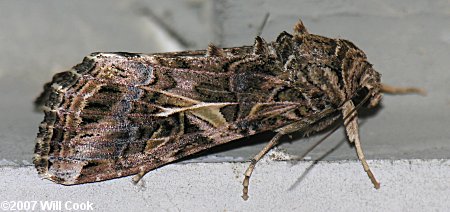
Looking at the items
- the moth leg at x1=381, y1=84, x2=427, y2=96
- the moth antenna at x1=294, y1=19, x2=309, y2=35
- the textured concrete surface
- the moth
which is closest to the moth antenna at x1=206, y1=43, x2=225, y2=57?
the moth

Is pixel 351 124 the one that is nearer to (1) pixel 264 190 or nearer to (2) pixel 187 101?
(1) pixel 264 190

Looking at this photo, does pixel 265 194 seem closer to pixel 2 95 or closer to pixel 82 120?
pixel 82 120

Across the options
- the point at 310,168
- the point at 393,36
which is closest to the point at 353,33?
the point at 393,36

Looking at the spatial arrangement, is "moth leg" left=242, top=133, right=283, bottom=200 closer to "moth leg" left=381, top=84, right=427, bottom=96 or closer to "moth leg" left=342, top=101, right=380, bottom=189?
"moth leg" left=342, top=101, right=380, bottom=189

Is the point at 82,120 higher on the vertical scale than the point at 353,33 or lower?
lower

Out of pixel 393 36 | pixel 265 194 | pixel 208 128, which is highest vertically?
pixel 393 36

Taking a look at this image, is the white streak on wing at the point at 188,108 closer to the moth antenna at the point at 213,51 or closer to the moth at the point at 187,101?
the moth at the point at 187,101

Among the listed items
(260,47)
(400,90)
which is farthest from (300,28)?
(400,90)

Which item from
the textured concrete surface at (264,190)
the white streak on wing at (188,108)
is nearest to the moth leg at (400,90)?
the textured concrete surface at (264,190)
